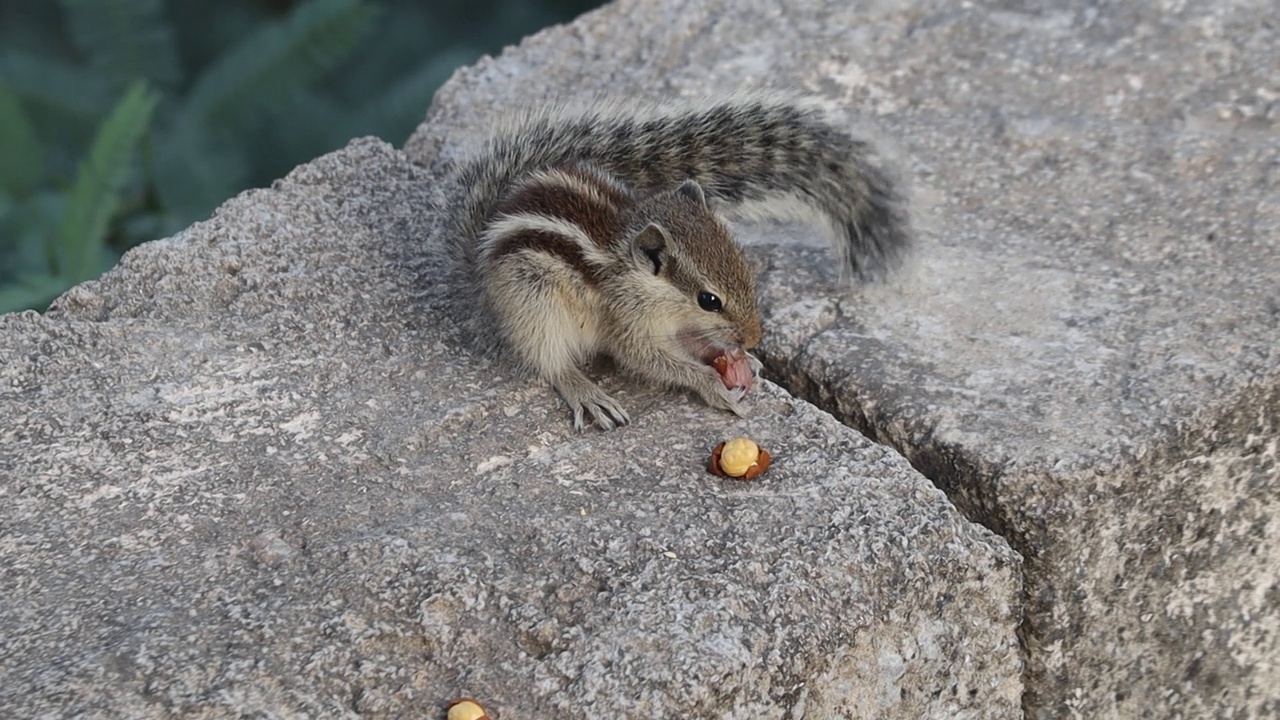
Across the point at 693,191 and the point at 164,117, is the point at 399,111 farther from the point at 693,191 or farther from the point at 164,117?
the point at 693,191

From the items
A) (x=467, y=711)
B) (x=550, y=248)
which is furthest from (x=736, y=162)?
(x=467, y=711)

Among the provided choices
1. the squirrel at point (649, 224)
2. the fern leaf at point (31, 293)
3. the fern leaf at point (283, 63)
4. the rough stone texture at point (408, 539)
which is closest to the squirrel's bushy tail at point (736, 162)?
the squirrel at point (649, 224)

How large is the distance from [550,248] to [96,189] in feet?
5.56

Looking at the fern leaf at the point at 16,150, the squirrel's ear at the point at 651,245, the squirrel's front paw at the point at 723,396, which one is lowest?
the squirrel's front paw at the point at 723,396

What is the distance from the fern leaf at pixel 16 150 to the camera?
4.27 meters

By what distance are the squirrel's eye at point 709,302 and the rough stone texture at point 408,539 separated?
0.21 m

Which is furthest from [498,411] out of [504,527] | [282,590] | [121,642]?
[121,642]

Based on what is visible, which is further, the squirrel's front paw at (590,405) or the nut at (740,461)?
the squirrel's front paw at (590,405)

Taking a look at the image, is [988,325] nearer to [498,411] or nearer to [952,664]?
[952,664]

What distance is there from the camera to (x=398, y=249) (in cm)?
337

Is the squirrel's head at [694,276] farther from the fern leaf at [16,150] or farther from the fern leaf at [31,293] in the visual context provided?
the fern leaf at [16,150]

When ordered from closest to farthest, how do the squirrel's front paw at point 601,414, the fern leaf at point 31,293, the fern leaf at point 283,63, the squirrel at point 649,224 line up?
1. the squirrel's front paw at point 601,414
2. the squirrel at point 649,224
3. the fern leaf at point 31,293
4. the fern leaf at point 283,63

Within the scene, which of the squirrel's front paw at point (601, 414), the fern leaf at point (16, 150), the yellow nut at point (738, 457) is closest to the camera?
the yellow nut at point (738, 457)

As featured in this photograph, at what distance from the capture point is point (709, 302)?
296 cm
